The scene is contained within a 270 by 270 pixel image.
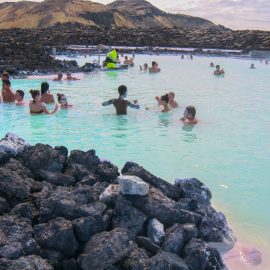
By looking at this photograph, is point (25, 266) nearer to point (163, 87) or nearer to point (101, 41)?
point (163, 87)

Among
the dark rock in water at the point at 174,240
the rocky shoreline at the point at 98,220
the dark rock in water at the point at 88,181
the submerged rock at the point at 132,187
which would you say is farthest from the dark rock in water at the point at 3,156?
the dark rock in water at the point at 174,240

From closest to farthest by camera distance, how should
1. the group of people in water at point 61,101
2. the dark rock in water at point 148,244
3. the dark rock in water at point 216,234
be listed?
the dark rock in water at point 148,244, the dark rock in water at point 216,234, the group of people in water at point 61,101

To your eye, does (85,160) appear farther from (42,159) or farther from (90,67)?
(90,67)

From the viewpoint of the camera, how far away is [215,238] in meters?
4.83

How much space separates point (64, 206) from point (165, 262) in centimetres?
118

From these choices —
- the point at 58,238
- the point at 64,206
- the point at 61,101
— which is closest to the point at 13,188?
the point at 64,206

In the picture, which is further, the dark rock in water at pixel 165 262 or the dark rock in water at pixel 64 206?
the dark rock in water at pixel 64 206

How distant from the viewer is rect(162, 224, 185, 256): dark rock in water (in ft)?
13.7

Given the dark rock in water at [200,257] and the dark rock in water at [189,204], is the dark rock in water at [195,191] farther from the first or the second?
the dark rock in water at [200,257]

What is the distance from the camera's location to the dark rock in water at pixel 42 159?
5543mm

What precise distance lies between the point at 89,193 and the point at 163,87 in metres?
13.3

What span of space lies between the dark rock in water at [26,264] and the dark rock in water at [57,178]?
173 cm

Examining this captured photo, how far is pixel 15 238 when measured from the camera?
12.5 feet

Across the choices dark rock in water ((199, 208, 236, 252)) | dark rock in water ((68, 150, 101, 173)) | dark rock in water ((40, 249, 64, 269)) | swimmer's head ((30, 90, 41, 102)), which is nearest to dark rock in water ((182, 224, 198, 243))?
dark rock in water ((199, 208, 236, 252))
